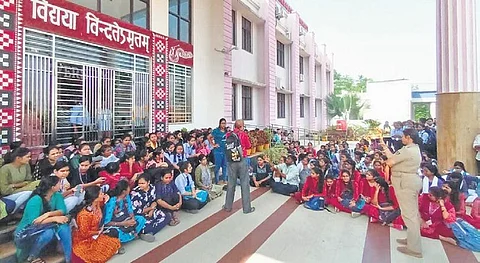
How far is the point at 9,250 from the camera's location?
11.9 ft

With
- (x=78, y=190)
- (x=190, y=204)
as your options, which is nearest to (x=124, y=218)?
(x=78, y=190)

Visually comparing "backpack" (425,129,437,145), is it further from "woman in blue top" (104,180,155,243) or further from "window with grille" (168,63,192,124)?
"woman in blue top" (104,180,155,243)

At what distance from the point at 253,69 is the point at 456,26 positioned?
8.77 m

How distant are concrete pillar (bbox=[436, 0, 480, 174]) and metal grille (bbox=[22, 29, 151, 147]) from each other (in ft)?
24.1

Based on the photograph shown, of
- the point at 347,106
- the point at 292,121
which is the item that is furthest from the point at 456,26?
the point at 347,106

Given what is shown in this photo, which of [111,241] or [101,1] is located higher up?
[101,1]

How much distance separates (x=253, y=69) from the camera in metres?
15.7

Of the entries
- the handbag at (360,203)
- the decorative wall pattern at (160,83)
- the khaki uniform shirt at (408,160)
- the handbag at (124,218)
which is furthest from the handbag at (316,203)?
the decorative wall pattern at (160,83)

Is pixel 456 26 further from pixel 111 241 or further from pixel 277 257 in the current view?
pixel 111 241

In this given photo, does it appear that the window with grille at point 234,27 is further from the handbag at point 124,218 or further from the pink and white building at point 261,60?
the handbag at point 124,218

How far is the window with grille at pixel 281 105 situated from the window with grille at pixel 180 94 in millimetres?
9261

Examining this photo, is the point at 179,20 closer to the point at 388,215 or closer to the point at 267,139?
the point at 267,139

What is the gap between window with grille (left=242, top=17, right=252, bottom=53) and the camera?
15.0 metres

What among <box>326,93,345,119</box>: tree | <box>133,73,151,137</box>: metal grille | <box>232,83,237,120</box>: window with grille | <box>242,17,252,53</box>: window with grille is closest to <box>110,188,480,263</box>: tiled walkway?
<box>133,73,151,137</box>: metal grille
